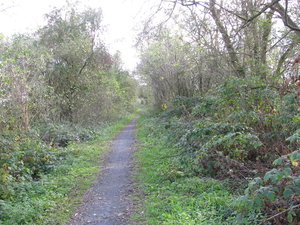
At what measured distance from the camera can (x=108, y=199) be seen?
19.1 ft

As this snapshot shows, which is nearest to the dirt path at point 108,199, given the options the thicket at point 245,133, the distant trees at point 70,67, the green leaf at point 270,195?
the thicket at point 245,133

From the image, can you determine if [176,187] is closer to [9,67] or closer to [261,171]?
[261,171]

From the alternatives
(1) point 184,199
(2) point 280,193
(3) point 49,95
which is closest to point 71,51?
(3) point 49,95

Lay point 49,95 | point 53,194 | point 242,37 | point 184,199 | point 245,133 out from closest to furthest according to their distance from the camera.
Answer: point 184,199
point 53,194
point 245,133
point 242,37
point 49,95

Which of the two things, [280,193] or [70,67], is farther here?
[70,67]

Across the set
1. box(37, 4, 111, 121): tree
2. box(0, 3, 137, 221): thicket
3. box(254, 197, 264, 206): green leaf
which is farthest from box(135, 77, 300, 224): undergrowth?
box(37, 4, 111, 121): tree

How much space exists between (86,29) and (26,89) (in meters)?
9.90

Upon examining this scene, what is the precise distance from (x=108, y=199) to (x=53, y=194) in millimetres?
1301

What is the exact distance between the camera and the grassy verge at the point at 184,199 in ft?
14.2

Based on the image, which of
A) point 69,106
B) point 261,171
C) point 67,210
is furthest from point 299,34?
point 69,106

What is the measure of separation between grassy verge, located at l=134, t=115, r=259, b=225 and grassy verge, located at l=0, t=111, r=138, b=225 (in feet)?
4.95

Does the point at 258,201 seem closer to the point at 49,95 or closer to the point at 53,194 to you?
the point at 53,194

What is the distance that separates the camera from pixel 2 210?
4797mm

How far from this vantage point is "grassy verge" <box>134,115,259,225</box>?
432cm
